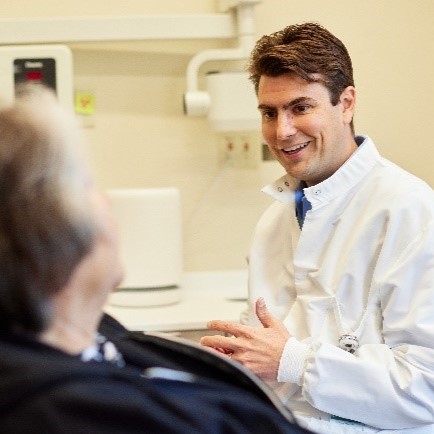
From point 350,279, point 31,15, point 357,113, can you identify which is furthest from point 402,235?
point 31,15

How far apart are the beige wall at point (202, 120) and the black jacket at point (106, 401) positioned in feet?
6.83

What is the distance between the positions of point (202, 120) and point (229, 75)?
0.90 feet

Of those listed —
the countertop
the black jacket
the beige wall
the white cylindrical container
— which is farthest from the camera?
the beige wall

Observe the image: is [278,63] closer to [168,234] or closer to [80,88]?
[168,234]

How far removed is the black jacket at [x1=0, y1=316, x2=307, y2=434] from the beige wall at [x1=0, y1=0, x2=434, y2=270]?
2.08m

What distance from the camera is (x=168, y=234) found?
9.42 feet

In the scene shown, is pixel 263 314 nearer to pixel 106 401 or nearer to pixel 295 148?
pixel 295 148

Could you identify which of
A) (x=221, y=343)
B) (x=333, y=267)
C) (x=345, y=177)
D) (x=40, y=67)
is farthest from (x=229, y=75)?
(x=221, y=343)

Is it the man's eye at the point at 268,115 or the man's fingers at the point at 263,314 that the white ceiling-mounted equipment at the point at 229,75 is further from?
the man's fingers at the point at 263,314

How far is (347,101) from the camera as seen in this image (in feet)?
6.72

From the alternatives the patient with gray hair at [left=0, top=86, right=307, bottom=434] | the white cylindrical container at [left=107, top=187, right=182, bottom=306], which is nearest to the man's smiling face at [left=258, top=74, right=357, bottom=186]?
the white cylindrical container at [left=107, top=187, right=182, bottom=306]

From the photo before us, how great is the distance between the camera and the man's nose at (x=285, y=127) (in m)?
2.01

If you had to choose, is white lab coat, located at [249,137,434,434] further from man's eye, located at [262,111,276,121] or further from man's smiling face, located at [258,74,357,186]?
man's eye, located at [262,111,276,121]

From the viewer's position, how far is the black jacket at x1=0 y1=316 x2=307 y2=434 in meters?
0.93
